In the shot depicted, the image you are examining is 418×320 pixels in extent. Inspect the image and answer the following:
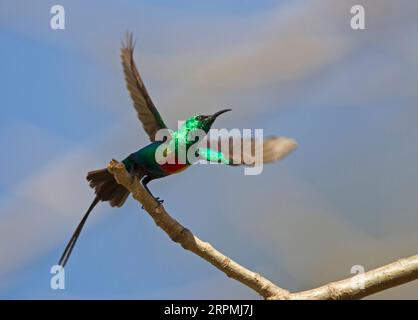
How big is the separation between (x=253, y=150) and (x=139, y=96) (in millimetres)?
686

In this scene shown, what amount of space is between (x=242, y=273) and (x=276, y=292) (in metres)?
0.16

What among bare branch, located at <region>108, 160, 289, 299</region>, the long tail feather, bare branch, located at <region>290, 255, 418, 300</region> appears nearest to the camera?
bare branch, located at <region>290, 255, 418, 300</region>

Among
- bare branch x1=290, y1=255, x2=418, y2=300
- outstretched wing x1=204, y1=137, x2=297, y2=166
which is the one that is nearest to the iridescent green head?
outstretched wing x1=204, y1=137, x2=297, y2=166

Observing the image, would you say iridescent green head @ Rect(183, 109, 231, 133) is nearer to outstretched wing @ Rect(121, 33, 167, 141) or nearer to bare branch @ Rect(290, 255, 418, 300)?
outstretched wing @ Rect(121, 33, 167, 141)

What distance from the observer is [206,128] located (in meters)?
3.25

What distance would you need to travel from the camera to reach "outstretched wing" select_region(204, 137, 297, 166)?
3010mm

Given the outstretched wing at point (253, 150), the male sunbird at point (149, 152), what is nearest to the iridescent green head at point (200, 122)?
the male sunbird at point (149, 152)

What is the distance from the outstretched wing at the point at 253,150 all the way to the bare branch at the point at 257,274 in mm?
621

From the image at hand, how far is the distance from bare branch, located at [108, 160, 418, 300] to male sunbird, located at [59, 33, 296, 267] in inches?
16.8

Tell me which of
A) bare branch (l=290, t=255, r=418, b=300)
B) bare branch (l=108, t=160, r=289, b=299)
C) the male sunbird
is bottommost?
bare branch (l=290, t=255, r=418, b=300)

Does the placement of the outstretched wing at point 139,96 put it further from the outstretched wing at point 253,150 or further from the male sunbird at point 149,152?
the outstretched wing at point 253,150

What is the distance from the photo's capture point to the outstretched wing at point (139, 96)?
3203 millimetres
